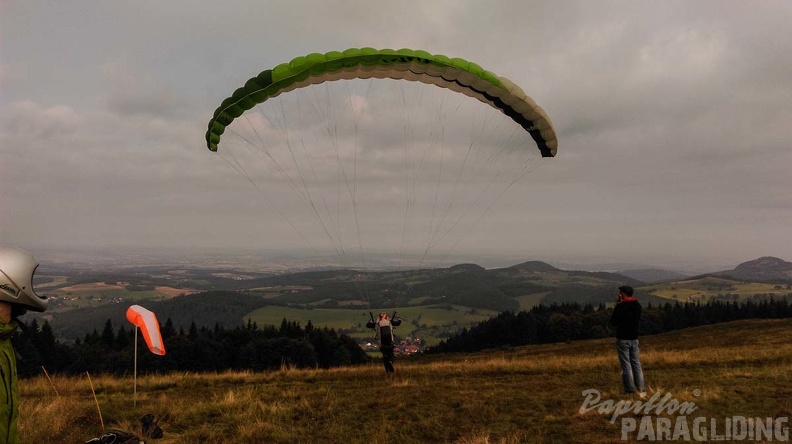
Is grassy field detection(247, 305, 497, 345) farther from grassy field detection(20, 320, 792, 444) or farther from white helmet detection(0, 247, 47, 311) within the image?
white helmet detection(0, 247, 47, 311)

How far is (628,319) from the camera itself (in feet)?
32.1

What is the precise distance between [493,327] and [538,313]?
46.8 feet

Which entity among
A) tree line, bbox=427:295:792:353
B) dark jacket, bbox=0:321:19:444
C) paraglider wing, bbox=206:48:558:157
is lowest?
tree line, bbox=427:295:792:353

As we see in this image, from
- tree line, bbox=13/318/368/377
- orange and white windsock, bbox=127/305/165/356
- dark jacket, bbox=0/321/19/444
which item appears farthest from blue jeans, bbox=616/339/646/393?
tree line, bbox=13/318/368/377

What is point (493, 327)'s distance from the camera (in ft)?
323

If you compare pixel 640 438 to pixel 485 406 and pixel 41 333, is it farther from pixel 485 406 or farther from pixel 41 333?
pixel 41 333

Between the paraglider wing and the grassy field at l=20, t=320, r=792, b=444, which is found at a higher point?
the paraglider wing

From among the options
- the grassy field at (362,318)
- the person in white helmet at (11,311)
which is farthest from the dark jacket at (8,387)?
the grassy field at (362,318)

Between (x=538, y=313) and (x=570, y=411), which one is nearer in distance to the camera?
(x=570, y=411)

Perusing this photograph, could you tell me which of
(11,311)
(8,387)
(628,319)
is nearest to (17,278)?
(11,311)

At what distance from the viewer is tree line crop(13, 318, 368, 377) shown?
61875 mm

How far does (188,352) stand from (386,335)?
60.6 meters

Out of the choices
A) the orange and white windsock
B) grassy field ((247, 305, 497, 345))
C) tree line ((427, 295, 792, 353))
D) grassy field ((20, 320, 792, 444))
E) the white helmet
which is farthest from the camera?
grassy field ((247, 305, 497, 345))

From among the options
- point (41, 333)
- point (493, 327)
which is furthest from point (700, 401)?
point (493, 327)
